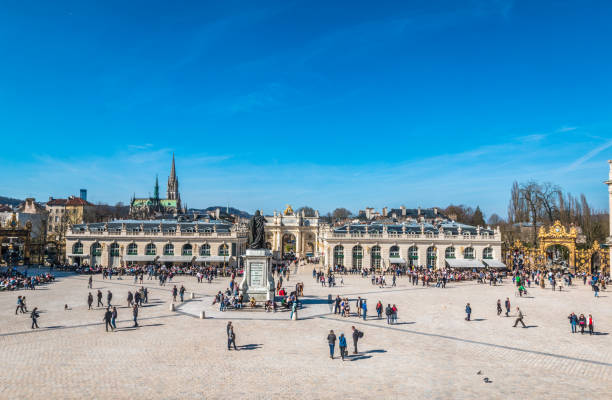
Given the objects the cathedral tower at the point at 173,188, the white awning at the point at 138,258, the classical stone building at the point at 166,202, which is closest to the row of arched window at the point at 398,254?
the white awning at the point at 138,258

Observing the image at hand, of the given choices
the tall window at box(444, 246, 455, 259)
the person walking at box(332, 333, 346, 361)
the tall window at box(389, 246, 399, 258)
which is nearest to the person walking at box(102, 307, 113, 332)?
the person walking at box(332, 333, 346, 361)

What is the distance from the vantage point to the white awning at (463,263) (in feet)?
182

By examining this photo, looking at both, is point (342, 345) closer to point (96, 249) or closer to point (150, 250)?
point (150, 250)

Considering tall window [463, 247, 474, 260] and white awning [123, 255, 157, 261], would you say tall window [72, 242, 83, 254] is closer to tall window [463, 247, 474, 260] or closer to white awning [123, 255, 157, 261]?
white awning [123, 255, 157, 261]

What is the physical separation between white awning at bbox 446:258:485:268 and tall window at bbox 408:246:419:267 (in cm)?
419

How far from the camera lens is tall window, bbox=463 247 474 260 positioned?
59.5 metres

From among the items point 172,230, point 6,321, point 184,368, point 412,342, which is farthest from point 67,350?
point 172,230

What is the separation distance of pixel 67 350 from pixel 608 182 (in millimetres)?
51900

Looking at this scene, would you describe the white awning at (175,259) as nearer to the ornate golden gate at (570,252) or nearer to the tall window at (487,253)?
the tall window at (487,253)

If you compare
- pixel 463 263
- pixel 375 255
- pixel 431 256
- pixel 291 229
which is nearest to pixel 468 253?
pixel 463 263

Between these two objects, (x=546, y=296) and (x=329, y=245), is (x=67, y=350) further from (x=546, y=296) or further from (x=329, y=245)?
(x=329, y=245)

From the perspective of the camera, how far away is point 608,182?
45812mm

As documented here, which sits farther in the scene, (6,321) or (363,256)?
(363,256)

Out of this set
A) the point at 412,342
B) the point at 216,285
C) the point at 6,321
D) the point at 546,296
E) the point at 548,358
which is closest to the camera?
the point at 548,358
